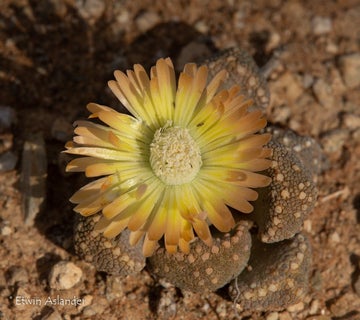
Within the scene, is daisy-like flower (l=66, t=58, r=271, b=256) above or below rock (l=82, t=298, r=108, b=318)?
above

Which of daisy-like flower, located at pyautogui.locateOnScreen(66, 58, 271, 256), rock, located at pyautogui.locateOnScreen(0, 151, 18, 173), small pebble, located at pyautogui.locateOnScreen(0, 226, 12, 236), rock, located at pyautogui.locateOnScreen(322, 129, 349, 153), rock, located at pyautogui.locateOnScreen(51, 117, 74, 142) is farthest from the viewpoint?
rock, located at pyautogui.locateOnScreen(322, 129, 349, 153)

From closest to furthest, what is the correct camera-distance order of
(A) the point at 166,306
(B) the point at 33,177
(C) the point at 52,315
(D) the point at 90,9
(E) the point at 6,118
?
1. (C) the point at 52,315
2. (A) the point at 166,306
3. (B) the point at 33,177
4. (E) the point at 6,118
5. (D) the point at 90,9

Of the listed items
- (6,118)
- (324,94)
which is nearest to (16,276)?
(6,118)

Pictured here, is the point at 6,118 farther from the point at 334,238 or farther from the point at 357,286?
the point at 357,286

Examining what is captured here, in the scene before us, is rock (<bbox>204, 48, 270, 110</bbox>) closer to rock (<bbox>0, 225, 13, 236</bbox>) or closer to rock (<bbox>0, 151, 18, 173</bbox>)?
rock (<bbox>0, 151, 18, 173</bbox>)

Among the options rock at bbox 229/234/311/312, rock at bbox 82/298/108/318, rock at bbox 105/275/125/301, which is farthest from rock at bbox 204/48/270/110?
rock at bbox 82/298/108/318

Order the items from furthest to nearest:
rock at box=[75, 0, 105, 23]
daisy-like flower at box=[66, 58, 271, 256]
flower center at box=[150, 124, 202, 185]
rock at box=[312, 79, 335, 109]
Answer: rock at box=[75, 0, 105, 23]
rock at box=[312, 79, 335, 109]
flower center at box=[150, 124, 202, 185]
daisy-like flower at box=[66, 58, 271, 256]
